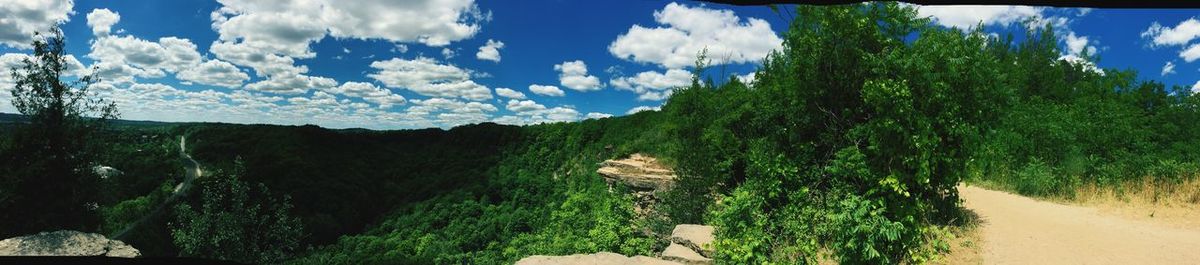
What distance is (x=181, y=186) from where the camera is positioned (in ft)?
186

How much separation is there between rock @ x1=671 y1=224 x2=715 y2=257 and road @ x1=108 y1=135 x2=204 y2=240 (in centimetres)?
4671

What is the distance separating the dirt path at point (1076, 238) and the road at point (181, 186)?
50819mm

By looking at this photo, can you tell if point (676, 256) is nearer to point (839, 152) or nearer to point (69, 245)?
point (839, 152)

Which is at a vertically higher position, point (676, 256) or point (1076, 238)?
point (1076, 238)

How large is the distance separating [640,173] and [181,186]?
58.1 meters

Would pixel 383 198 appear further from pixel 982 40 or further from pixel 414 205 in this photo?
pixel 982 40

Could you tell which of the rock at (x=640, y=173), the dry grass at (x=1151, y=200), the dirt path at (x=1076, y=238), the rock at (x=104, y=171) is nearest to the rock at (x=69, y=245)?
the rock at (x=104, y=171)

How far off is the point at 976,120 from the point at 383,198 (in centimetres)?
5736

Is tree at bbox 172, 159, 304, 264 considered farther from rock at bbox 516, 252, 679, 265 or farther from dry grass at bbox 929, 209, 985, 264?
dry grass at bbox 929, 209, 985, 264

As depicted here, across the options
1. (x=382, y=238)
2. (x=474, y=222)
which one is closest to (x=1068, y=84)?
(x=474, y=222)

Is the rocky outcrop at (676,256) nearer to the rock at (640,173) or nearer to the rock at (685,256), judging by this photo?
the rock at (685,256)

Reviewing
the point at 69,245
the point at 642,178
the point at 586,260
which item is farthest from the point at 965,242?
the point at 69,245

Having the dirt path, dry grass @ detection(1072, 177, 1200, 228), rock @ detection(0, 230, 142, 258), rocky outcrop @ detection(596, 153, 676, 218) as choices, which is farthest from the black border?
rock @ detection(0, 230, 142, 258)

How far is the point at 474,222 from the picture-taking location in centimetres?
4275
